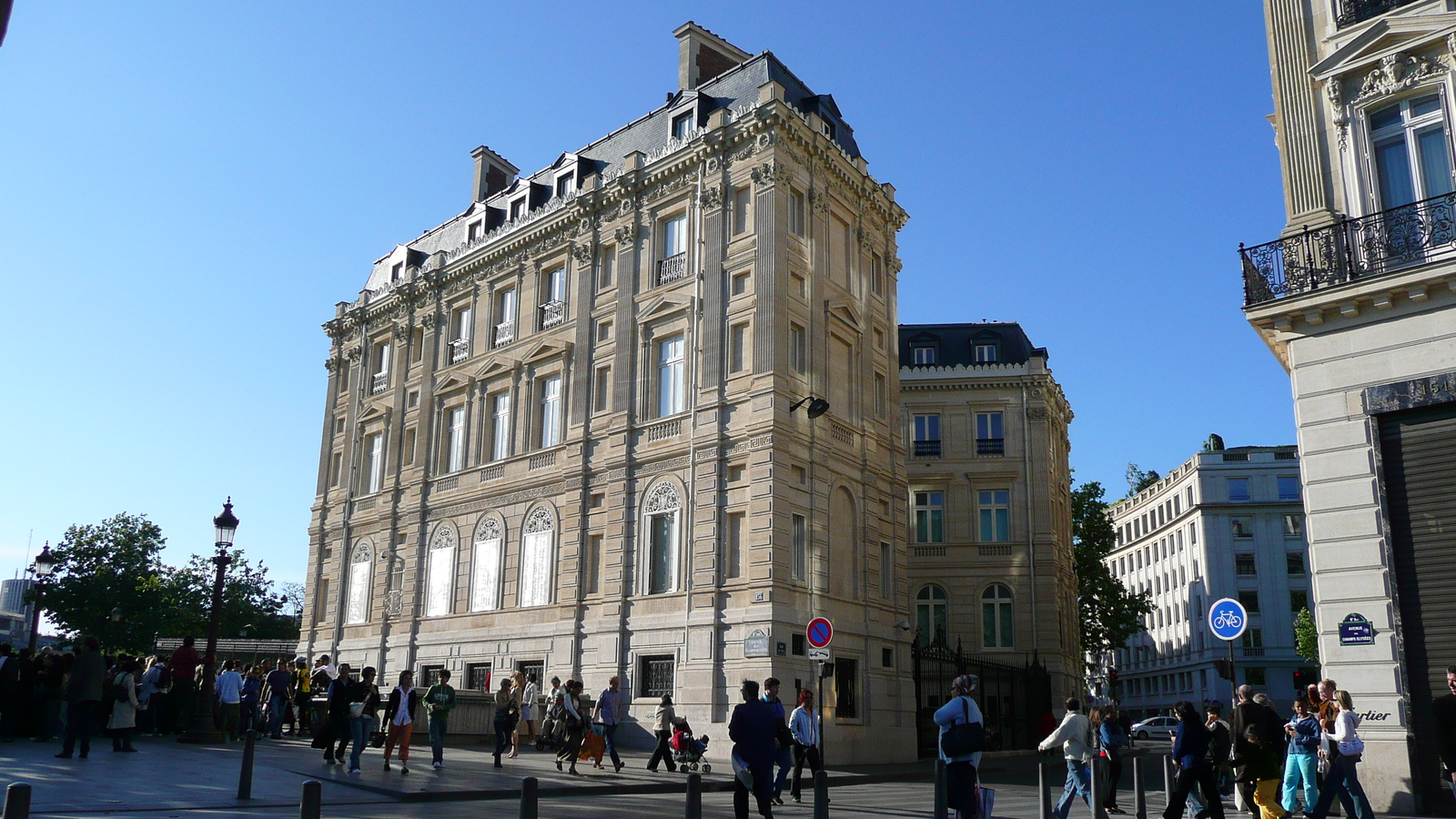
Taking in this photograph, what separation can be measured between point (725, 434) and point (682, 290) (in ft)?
15.6

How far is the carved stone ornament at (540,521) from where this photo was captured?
31281 millimetres

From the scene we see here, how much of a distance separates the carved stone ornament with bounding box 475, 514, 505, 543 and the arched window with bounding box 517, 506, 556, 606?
3.93ft

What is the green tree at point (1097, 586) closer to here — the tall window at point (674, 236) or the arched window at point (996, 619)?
the arched window at point (996, 619)

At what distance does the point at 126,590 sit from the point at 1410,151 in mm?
67735

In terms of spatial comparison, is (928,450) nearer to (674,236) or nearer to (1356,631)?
(674,236)

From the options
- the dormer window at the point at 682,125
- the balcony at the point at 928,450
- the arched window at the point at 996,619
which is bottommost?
the arched window at the point at 996,619

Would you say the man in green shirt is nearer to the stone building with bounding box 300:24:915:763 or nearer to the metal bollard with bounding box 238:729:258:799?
the metal bollard with bounding box 238:729:258:799

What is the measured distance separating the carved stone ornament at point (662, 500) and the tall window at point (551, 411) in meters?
4.76

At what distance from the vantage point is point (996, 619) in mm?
42125

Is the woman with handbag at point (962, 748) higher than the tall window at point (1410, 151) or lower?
lower

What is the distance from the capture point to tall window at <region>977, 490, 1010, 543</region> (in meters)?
43.0

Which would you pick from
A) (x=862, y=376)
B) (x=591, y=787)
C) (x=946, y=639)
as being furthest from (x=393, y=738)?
(x=946, y=639)

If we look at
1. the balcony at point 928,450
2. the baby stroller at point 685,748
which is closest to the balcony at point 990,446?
the balcony at point 928,450

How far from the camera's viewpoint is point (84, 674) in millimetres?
16641
